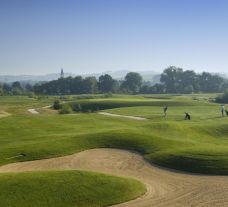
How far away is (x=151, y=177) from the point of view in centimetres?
2795

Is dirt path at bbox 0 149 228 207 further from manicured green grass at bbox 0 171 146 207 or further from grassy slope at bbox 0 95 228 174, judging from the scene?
grassy slope at bbox 0 95 228 174

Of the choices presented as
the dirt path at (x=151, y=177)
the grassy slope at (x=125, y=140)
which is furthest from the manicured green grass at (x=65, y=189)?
the grassy slope at (x=125, y=140)

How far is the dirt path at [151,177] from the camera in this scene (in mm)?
22891

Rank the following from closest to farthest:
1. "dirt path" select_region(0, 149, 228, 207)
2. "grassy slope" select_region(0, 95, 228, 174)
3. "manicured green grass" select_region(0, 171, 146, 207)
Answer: "manicured green grass" select_region(0, 171, 146, 207)
"dirt path" select_region(0, 149, 228, 207)
"grassy slope" select_region(0, 95, 228, 174)

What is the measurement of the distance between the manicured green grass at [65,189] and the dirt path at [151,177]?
3.71ft

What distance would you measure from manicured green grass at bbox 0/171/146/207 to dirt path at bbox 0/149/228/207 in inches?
44.5

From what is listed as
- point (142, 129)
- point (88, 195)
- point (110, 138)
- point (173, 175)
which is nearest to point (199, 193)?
point (173, 175)

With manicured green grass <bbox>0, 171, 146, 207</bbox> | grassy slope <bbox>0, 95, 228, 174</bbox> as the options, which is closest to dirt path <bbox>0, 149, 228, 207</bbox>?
manicured green grass <bbox>0, 171, 146, 207</bbox>

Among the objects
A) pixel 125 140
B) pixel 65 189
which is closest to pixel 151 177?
pixel 65 189

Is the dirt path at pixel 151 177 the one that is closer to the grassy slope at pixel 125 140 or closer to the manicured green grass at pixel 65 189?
the manicured green grass at pixel 65 189

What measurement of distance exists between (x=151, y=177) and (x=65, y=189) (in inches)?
277

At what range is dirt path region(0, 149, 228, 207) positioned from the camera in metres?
22.9

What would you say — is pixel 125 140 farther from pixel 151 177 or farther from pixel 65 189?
pixel 65 189

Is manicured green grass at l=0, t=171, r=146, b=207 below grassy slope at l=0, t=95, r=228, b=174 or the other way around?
below
